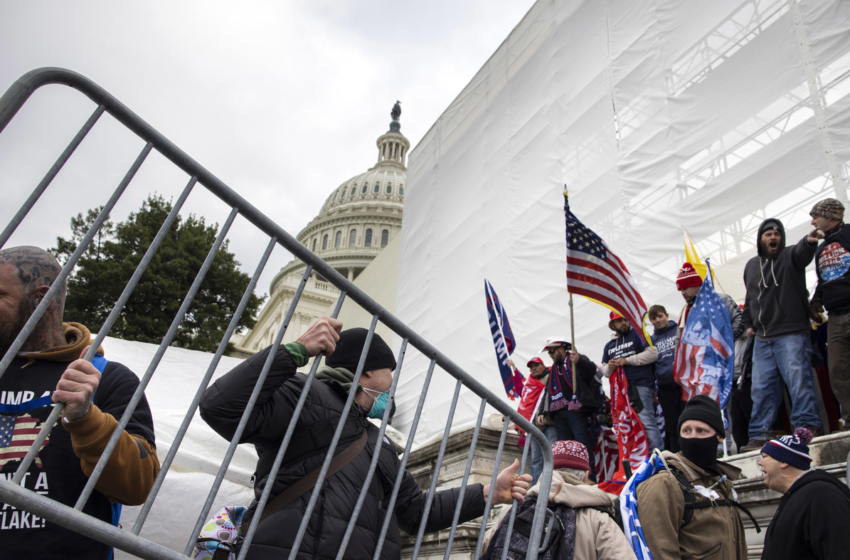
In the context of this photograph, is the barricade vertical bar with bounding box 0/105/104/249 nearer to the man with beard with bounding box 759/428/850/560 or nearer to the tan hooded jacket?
the tan hooded jacket

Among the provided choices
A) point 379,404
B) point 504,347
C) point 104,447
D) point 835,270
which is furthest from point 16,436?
point 504,347

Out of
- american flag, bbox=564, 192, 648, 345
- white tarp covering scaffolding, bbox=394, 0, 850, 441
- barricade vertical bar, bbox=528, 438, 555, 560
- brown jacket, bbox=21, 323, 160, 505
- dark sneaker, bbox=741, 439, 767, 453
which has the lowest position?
brown jacket, bbox=21, 323, 160, 505

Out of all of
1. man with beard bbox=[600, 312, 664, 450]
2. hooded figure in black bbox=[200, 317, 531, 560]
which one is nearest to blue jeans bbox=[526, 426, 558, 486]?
man with beard bbox=[600, 312, 664, 450]

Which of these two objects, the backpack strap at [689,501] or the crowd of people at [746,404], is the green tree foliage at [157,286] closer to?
the crowd of people at [746,404]

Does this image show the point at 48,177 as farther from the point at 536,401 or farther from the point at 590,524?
the point at 536,401

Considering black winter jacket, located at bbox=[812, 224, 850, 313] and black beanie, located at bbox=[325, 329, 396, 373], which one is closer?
black beanie, located at bbox=[325, 329, 396, 373]

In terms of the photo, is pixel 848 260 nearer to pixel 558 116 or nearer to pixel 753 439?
pixel 753 439

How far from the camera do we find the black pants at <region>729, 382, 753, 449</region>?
515 cm

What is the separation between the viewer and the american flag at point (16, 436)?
184 cm

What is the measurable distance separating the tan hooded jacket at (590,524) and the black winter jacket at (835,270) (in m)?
2.29

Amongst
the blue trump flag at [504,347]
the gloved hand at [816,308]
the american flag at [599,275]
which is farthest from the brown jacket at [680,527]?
the blue trump flag at [504,347]

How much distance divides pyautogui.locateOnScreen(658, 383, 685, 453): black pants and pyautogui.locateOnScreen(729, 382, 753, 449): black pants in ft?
1.36

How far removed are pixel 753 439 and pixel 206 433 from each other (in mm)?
4616

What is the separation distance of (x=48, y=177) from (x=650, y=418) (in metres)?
5.06
